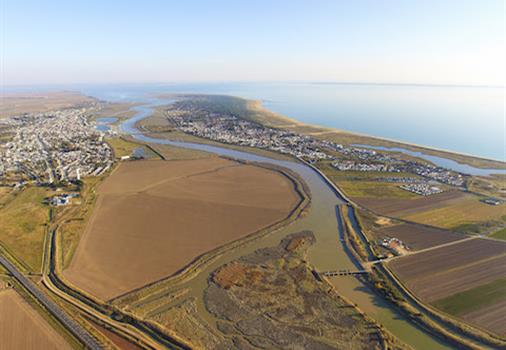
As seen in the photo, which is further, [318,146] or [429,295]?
[318,146]

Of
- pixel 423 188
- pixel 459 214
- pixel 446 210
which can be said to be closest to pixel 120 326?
pixel 446 210

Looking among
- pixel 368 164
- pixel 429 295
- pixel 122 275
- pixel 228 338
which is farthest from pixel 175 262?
pixel 368 164

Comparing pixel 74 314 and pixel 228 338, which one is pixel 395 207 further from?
pixel 74 314

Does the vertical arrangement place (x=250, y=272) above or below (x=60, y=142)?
below

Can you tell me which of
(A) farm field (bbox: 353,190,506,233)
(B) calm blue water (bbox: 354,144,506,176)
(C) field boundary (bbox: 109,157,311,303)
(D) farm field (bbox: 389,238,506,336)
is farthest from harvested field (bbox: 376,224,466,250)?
(B) calm blue water (bbox: 354,144,506,176)

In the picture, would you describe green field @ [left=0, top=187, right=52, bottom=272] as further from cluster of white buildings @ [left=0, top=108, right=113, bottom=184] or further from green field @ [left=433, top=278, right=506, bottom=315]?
green field @ [left=433, top=278, right=506, bottom=315]

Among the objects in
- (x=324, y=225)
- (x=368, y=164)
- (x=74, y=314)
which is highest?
(x=368, y=164)

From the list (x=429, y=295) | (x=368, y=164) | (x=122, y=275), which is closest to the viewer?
(x=429, y=295)

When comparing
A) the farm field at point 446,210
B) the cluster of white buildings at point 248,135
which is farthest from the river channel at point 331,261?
the cluster of white buildings at point 248,135
